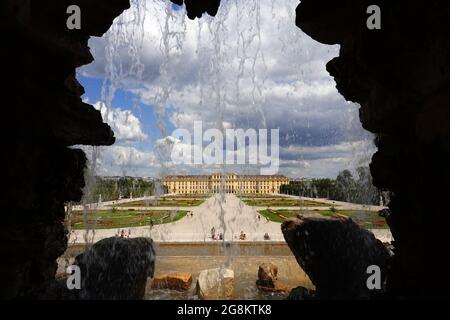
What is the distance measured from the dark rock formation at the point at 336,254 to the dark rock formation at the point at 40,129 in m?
5.95

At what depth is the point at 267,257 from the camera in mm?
15211

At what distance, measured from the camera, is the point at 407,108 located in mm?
4816

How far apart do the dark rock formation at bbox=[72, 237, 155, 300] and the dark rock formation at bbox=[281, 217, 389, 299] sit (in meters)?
4.27

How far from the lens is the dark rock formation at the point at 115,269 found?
815cm

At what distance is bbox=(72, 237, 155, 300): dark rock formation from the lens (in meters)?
8.15

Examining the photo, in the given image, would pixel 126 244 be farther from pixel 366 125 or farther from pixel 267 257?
pixel 267 257

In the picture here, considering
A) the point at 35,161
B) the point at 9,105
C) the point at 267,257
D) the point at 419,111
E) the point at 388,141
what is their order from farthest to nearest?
the point at 267,257
the point at 388,141
the point at 35,161
the point at 9,105
the point at 419,111

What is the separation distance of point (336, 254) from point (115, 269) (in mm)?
5718

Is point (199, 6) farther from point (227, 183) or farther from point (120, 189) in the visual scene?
point (227, 183)

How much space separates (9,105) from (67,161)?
4.83 feet

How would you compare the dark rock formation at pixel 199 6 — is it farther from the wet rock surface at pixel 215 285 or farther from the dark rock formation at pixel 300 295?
the wet rock surface at pixel 215 285

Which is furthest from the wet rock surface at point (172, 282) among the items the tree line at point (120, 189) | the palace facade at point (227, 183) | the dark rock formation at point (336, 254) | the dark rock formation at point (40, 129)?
the palace facade at point (227, 183)

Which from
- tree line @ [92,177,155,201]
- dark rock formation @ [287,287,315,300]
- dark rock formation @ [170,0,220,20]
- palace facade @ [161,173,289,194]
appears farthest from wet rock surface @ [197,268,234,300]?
palace facade @ [161,173,289,194]

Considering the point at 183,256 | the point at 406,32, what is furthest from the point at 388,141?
the point at 183,256
